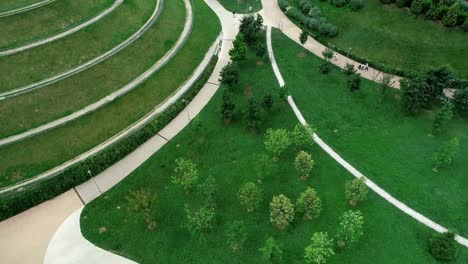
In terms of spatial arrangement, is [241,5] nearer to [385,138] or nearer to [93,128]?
[93,128]

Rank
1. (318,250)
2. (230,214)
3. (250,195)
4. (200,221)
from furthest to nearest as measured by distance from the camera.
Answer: (230,214) < (250,195) < (200,221) < (318,250)

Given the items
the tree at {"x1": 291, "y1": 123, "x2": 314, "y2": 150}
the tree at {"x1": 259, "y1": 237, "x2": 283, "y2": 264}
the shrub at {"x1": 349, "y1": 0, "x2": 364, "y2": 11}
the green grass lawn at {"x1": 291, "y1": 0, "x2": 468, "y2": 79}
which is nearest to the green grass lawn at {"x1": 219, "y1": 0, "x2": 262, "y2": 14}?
the green grass lawn at {"x1": 291, "y1": 0, "x2": 468, "y2": 79}

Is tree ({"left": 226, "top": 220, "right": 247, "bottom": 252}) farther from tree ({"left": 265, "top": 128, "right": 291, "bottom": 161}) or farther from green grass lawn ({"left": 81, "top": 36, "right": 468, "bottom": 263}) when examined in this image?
tree ({"left": 265, "top": 128, "right": 291, "bottom": 161})

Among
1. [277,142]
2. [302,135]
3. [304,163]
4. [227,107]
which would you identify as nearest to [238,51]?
[227,107]

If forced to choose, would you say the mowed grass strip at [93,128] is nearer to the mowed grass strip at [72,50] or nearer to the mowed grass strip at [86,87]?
the mowed grass strip at [86,87]

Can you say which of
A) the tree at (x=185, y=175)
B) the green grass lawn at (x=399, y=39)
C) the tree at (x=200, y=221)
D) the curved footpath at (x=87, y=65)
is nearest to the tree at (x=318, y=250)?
the tree at (x=200, y=221)

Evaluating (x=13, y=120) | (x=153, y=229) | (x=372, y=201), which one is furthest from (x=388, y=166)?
(x=13, y=120)

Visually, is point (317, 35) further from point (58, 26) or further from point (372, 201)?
point (58, 26)
